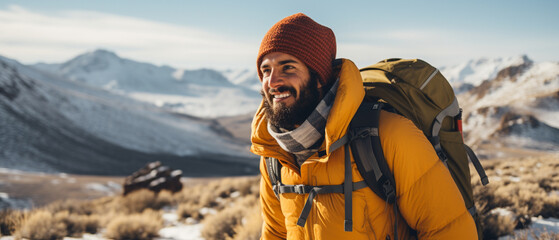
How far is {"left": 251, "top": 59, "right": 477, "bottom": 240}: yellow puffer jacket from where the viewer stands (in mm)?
1609

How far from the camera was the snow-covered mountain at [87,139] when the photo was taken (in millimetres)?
32031

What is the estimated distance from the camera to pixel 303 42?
6.56 feet

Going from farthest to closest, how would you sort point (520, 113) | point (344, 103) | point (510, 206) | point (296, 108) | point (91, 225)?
point (520, 113) → point (91, 225) → point (510, 206) → point (296, 108) → point (344, 103)

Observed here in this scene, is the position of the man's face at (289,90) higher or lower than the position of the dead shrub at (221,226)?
higher

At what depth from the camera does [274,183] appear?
2.14 meters

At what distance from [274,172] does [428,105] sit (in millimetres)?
958

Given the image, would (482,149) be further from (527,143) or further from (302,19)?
(302,19)

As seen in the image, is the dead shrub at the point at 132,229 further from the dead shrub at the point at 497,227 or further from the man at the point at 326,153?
the dead shrub at the point at 497,227

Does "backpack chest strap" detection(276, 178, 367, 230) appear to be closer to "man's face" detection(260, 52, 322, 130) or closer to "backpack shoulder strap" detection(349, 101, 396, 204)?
"backpack shoulder strap" detection(349, 101, 396, 204)

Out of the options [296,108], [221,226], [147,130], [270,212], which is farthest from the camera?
[147,130]

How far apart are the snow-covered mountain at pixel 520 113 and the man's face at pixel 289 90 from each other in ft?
99.9

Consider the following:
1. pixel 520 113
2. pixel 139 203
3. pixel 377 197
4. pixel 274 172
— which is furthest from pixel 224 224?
pixel 520 113

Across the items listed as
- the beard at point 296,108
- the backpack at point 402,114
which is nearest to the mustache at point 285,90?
the beard at point 296,108

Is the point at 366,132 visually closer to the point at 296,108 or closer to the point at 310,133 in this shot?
the point at 310,133
